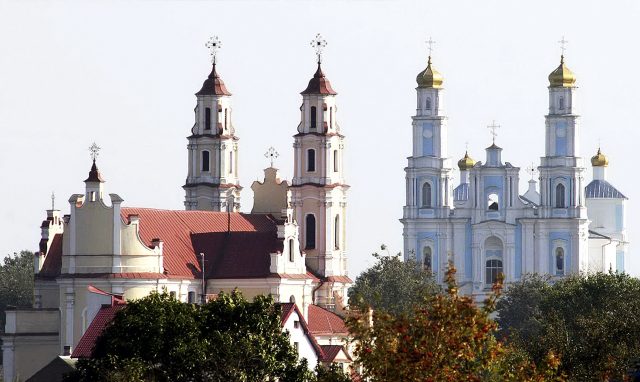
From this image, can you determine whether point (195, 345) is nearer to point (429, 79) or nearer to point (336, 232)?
point (336, 232)

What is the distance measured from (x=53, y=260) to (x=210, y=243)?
5989mm

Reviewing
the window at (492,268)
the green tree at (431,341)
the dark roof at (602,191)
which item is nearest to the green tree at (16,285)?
the window at (492,268)

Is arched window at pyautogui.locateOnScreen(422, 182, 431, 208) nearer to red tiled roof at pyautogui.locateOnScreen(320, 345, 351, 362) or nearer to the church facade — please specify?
the church facade

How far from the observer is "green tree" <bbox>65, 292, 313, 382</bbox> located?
65875mm

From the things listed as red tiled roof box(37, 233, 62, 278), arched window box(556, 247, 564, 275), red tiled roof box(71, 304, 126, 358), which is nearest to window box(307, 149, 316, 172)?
red tiled roof box(37, 233, 62, 278)

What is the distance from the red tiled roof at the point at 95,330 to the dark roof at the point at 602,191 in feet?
290

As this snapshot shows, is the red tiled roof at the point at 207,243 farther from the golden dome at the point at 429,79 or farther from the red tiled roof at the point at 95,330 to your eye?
the golden dome at the point at 429,79

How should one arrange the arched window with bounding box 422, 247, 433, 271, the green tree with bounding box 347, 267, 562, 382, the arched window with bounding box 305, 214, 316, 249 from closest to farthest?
the green tree with bounding box 347, 267, 562, 382
the arched window with bounding box 305, 214, 316, 249
the arched window with bounding box 422, 247, 433, 271

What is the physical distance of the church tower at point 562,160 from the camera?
513 ft

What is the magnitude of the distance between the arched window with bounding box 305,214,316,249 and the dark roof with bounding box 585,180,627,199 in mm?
65774

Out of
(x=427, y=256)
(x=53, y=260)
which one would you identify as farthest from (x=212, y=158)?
(x=427, y=256)

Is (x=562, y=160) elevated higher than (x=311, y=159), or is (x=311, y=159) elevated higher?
(x=562, y=160)

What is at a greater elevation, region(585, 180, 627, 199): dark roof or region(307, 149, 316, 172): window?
region(585, 180, 627, 199): dark roof

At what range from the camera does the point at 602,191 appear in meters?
176
